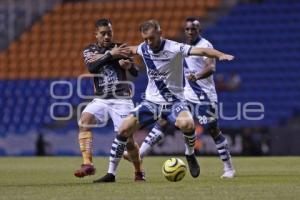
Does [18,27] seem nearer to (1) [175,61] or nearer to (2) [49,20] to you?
(2) [49,20]

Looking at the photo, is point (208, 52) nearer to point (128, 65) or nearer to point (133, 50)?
point (133, 50)

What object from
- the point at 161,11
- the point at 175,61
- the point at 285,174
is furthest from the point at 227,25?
the point at 175,61

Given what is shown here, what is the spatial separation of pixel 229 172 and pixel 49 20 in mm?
16980

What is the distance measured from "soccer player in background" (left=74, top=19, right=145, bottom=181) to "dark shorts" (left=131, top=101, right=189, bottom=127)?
1.70ft

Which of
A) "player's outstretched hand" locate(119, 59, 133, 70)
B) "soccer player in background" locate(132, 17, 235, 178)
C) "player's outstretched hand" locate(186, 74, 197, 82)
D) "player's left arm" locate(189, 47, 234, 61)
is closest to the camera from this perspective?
"player's left arm" locate(189, 47, 234, 61)

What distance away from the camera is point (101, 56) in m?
10.4

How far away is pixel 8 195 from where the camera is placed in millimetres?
8422

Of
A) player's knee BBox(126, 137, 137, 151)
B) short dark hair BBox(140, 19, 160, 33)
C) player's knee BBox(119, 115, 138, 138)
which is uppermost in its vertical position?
short dark hair BBox(140, 19, 160, 33)

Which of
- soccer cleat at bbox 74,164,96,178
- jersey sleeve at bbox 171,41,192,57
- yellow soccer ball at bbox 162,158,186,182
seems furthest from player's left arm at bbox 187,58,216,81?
soccer cleat at bbox 74,164,96,178

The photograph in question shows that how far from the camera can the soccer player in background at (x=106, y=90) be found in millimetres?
10430

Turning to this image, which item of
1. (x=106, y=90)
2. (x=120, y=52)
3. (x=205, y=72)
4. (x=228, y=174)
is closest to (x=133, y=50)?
(x=120, y=52)

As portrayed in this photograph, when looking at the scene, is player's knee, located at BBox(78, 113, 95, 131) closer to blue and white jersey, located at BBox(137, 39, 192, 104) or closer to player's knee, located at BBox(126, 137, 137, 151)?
player's knee, located at BBox(126, 137, 137, 151)

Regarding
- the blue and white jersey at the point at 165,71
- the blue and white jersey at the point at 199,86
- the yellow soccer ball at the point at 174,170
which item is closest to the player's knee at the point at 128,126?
the blue and white jersey at the point at 165,71

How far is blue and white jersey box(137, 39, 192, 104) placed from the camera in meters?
10.1
